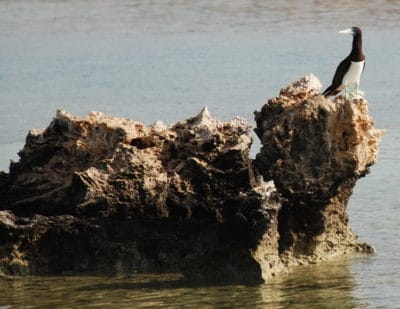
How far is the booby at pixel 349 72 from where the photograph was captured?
13.0 m

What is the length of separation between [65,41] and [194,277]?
19976mm

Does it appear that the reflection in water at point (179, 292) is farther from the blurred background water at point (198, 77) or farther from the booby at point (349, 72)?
the booby at point (349, 72)

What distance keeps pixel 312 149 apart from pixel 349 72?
2.47 metres

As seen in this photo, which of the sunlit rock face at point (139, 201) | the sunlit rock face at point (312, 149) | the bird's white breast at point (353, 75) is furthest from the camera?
the bird's white breast at point (353, 75)

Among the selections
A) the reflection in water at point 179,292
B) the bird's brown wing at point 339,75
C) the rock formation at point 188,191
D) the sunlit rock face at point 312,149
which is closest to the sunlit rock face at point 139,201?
the rock formation at point 188,191

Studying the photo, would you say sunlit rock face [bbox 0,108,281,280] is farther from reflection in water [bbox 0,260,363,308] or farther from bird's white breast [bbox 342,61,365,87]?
bird's white breast [bbox 342,61,365,87]

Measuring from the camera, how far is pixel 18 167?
1141 centimetres

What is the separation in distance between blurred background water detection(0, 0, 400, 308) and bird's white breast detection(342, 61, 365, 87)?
1617 mm

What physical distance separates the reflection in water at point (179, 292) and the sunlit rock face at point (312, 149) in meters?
0.62

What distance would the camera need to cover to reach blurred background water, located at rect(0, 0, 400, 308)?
34.8 feet

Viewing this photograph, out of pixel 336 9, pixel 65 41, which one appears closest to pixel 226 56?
pixel 65 41

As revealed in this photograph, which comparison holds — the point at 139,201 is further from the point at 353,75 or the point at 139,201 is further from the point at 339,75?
the point at 353,75

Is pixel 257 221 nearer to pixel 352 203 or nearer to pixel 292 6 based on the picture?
pixel 352 203

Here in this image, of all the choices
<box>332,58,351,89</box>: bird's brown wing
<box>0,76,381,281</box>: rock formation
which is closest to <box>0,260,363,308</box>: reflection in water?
<box>0,76,381,281</box>: rock formation
